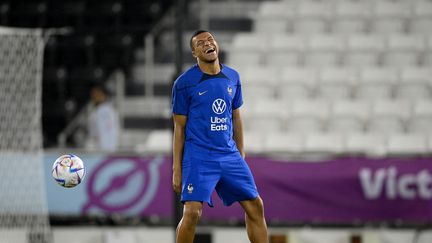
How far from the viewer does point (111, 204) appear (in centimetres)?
1166

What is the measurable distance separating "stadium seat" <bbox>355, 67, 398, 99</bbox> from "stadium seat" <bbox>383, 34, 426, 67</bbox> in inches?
20.6

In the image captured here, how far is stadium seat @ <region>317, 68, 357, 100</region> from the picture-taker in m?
13.9

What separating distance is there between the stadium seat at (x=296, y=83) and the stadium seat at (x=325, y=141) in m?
1.20

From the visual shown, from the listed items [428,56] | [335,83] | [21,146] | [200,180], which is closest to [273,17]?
[335,83]

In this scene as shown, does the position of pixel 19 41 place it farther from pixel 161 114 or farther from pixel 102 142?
pixel 161 114

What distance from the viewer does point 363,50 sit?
48.1ft

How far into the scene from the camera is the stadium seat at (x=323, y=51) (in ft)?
47.8

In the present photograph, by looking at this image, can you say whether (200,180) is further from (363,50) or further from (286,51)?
(363,50)

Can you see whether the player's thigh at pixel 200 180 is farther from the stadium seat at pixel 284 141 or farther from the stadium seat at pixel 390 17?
the stadium seat at pixel 390 17

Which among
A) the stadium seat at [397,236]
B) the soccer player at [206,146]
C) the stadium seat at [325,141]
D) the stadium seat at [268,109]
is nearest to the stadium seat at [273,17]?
the stadium seat at [268,109]

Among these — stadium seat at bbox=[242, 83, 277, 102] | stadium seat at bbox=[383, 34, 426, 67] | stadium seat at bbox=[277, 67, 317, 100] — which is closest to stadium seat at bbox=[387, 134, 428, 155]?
stadium seat at bbox=[277, 67, 317, 100]

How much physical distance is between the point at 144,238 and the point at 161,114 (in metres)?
2.95

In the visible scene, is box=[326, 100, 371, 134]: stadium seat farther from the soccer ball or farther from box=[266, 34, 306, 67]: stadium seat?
the soccer ball

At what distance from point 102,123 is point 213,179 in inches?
258
